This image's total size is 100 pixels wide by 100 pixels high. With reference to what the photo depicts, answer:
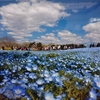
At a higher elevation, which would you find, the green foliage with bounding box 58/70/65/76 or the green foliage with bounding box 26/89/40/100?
the green foliage with bounding box 58/70/65/76

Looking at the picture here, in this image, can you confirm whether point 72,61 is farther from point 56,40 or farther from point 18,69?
point 18,69

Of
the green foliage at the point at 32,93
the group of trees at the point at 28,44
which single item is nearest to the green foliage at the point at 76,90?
the green foliage at the point at 32,93

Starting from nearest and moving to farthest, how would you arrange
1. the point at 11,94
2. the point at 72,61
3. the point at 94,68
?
the point at 11,94, the point at 94,68, the point at 72,61

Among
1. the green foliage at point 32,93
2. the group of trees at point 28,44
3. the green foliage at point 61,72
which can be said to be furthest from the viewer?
the group of trees at point 28,44

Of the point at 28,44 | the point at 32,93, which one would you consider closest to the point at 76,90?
the point at 32,93

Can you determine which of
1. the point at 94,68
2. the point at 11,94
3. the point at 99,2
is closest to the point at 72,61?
the point at 94,68

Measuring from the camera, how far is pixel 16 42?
1.16 meters

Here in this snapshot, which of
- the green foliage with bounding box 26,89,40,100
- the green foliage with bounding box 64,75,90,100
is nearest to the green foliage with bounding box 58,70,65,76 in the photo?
the green foliage with bounding box 64,75,90,100

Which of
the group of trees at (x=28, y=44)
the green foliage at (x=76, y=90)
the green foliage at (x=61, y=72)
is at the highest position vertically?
the group of trees at (x=28, y=44)

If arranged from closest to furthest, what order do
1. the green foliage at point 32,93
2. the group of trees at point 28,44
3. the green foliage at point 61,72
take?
the green foliage at point 32,93 < the green foliage at point 61,72 < the group of trees at point 28,44

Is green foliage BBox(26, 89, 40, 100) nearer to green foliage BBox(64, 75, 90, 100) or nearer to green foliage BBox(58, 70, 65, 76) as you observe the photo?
green foliage BBox(64, 75, 90, 100)

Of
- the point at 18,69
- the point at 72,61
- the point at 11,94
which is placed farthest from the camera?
the point at 72,61

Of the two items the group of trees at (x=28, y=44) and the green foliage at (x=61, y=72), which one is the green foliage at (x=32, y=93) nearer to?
the green foliage at (x=61, y=72)

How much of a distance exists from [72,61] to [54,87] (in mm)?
549
